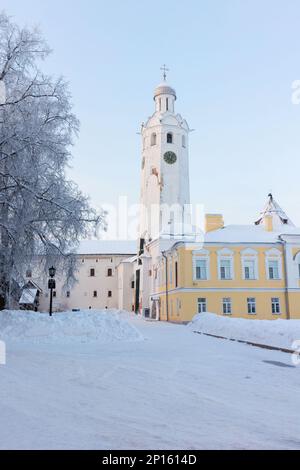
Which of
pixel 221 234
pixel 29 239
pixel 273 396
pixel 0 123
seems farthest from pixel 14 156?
pixel 221 234

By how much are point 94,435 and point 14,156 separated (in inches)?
444

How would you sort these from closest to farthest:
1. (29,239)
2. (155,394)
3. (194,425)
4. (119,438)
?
(119,438) < (194,425) < (155,394) < (29,239)

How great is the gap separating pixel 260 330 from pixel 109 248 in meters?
60.7

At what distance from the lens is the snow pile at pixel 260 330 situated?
14677mm

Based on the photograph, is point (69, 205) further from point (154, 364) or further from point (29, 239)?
point (154, 364)

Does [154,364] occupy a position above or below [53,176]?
below

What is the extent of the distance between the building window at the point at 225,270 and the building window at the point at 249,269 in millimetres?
1496

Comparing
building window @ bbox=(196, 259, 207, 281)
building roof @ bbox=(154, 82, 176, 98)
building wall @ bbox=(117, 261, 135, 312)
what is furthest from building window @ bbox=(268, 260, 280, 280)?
building roof @ bbox=(154, 82, 176, 98)

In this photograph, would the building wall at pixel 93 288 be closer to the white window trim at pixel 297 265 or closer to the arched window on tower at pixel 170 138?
the arched window on tower at pixel 170 138

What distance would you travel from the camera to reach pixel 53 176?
16812 millimetres

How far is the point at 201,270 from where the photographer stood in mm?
36938

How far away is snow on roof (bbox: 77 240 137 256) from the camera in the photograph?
2928 inches

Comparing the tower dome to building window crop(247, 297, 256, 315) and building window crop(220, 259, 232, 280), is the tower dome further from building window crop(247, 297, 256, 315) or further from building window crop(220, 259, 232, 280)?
building window crop(247, 297, 256, 315)

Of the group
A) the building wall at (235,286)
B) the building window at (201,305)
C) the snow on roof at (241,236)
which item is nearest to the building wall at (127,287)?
the building wall at (235,286)
